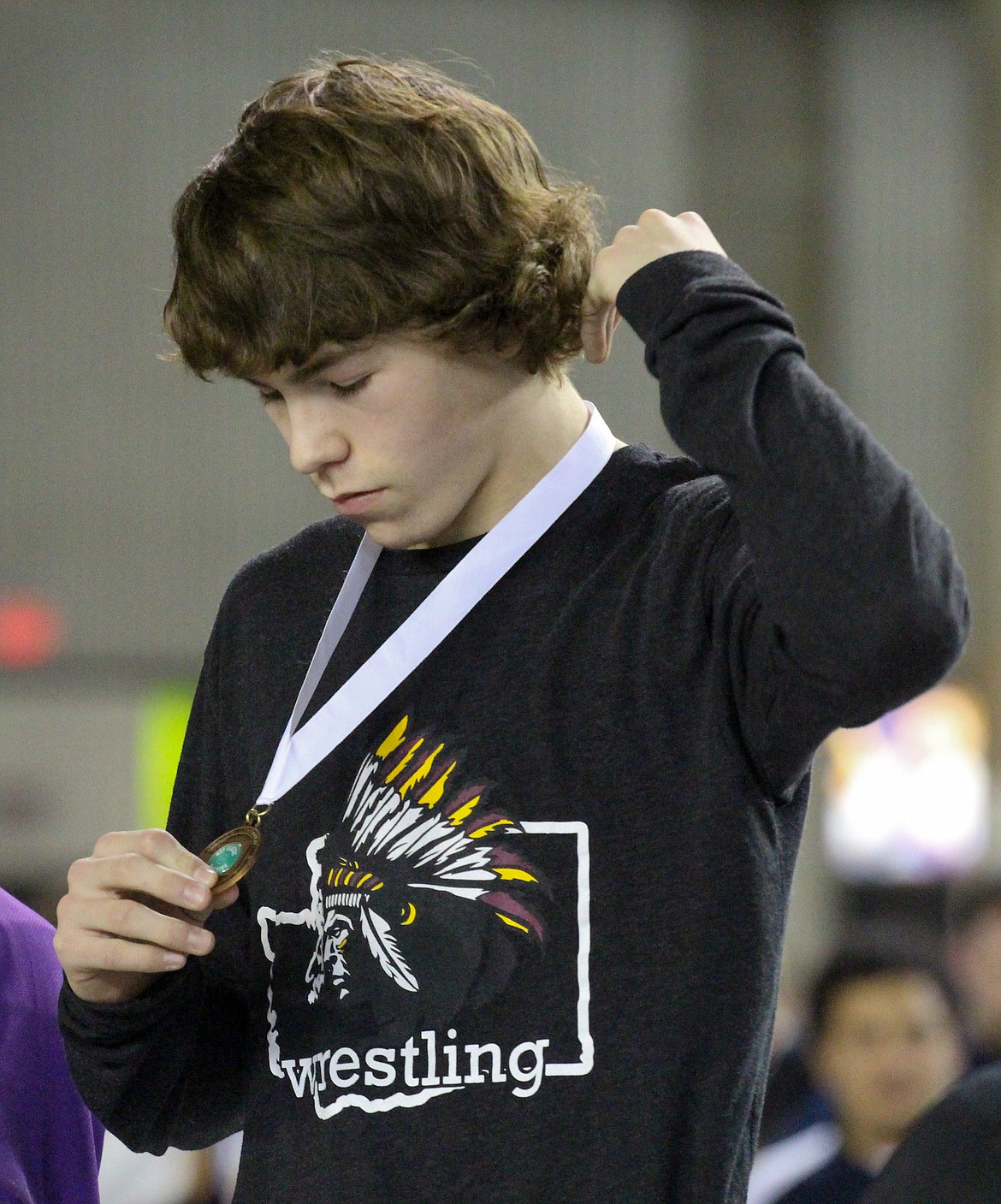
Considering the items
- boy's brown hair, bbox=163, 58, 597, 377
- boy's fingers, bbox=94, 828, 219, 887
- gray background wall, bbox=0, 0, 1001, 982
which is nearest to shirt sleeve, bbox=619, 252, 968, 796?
boy's brown hair, bbox=163, 58, 597, 377

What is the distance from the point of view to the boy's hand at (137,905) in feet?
3.82

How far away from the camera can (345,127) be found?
47.1 inches

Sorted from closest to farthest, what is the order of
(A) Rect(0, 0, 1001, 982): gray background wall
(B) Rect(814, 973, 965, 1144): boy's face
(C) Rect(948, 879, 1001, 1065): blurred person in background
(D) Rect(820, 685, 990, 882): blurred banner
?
1. (B) Rect(814, 973, 965, 1144): boy's face
2. (C) Rect(948, 879, 1001, 1065): blurred person in background
3. (A) Rect(0, 0, 1001, 982): gray background wall
4. (D) Rect(820, 685, 990, 882): blurred banner

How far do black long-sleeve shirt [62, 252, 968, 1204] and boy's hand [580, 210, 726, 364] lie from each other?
23 mm

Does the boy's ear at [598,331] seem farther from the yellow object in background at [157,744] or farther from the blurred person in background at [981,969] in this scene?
the yellow object in background at [157,744]

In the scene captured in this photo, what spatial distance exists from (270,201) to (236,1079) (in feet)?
2.14

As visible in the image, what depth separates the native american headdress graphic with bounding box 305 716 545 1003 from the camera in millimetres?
1174

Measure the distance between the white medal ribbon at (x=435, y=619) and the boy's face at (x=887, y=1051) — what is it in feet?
9.81

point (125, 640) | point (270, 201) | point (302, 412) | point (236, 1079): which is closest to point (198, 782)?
point (236, 1079)

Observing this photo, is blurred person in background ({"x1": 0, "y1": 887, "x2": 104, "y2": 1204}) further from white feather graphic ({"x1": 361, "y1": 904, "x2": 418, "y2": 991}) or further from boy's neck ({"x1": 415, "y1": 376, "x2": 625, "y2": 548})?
boy's neck ({"x1": 415, "y1": 376, "x2": 625, "y2": 548})

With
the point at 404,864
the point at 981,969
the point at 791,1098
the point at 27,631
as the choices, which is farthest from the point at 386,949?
the point at 27,631

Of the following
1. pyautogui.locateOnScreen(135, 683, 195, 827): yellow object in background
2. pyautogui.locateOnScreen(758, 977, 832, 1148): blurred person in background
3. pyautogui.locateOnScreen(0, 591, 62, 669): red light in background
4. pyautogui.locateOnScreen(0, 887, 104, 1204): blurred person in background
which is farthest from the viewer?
pyautogui.locateOnScreen(0, 591, 62, 669): red light in background

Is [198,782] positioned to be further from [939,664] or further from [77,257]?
[77,257]

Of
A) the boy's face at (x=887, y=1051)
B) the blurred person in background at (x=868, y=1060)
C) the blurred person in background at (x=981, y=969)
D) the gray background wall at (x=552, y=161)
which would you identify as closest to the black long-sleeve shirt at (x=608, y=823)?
the blurred person in background at (x=868, y=1060)
